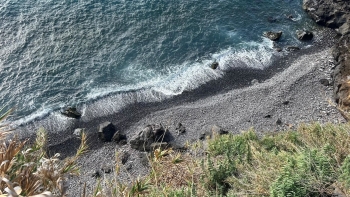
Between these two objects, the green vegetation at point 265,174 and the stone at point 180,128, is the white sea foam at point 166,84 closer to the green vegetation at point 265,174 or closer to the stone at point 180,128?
the stone at point 180,128

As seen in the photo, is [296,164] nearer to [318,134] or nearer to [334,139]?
[334,139]

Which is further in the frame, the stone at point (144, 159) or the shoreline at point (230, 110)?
the shoreline at point (230, 110)

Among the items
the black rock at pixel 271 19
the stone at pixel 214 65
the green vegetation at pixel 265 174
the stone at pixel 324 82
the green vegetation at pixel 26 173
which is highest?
the green vegetation at pixel 26 173

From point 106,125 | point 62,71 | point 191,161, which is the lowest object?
point 106,125

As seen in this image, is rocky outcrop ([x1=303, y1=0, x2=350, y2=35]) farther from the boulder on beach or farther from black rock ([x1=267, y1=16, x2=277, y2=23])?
the boulder on beach

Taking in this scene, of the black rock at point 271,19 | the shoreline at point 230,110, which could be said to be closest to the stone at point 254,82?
the shoreline at point 230,110

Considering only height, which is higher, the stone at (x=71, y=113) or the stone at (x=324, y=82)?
the stone at (x=71, y=113)

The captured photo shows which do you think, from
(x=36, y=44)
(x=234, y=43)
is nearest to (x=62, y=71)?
(x=36, y=44)
